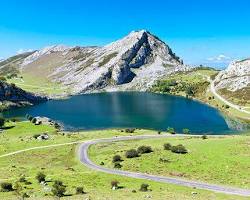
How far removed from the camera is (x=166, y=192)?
77.0 metres

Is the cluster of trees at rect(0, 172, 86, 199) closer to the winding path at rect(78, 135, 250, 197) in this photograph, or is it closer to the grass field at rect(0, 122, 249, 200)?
the grass field at rect(0, 122, 249, 200)

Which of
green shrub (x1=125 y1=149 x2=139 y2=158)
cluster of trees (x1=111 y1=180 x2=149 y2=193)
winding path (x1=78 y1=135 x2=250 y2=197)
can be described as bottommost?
winding path (x1=78 y1=135 x2=250 y2=197)

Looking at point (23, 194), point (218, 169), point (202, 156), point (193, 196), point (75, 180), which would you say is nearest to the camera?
point (23, 194)

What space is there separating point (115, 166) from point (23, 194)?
37570 mm

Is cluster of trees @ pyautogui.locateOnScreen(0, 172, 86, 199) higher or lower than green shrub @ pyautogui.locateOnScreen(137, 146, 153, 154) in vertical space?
lower

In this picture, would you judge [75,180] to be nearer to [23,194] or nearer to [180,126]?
[23,194]

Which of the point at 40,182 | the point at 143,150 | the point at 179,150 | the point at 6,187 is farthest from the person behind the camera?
the point at 179,150

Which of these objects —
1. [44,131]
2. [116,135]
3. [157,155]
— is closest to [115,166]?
[157,155]

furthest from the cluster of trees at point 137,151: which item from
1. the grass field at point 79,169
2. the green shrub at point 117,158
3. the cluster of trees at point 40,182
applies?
the cluster of trees at point 40,182

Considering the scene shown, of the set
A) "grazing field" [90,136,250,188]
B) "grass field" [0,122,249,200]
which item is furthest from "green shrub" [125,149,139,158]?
"grass field" [0,122,249,200]

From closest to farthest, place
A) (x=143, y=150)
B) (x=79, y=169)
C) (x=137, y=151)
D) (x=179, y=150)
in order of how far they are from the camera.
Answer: (x=79, y=169) < (x=137, y=151) < (x=143, y=150) < (x=179, y=150)

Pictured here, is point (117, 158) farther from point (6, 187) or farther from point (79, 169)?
point (6, 187)

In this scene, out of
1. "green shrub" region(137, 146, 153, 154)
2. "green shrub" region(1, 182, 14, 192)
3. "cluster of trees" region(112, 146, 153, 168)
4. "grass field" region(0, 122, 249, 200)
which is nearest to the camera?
"grass field" region(0, 122, 249, 200)

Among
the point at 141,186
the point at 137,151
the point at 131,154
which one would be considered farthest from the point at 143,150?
the point at 141,186
